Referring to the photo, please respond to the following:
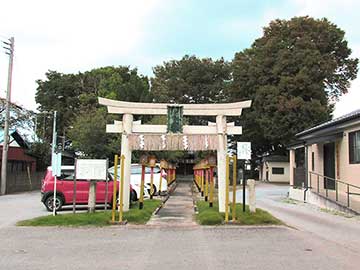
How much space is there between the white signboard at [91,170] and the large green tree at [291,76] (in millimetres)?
33311

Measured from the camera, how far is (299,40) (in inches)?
1928

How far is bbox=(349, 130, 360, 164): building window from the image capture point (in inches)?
835

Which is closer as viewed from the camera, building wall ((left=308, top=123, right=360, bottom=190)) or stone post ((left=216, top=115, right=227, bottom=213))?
stone post ((left=216, top=115, right=227, bottom=213))

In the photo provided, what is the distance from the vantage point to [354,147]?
21.7m

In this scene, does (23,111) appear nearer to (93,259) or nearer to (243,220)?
(243,220)

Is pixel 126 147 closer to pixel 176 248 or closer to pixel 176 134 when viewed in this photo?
pixel 176 134

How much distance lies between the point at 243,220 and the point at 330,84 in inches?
1542

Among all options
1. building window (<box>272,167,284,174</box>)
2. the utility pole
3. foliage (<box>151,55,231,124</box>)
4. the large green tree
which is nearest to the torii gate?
the utility pole

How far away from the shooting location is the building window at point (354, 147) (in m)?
21.2

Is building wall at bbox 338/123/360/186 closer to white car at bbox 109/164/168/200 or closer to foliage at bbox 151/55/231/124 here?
white car at bbox 109/164/168/200

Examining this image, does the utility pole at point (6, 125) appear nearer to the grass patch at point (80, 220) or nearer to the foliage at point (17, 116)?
the foliage at point (17, 116)

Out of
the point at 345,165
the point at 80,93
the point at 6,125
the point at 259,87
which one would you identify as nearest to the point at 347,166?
the point at 345,165

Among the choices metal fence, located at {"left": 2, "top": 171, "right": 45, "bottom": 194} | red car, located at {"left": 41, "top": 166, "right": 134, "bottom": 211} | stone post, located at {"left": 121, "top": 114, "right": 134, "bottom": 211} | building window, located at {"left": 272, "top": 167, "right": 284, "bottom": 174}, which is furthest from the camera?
building window, located at {"left": 272, "top": 167, "right": 284, "bottom": 174}

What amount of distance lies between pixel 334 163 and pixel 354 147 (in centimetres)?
363
